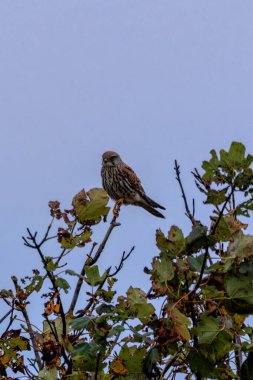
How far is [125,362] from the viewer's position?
3.11 metres

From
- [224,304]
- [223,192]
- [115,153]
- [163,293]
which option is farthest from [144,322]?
[115,153]

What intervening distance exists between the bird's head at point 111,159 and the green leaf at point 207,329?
315 inches

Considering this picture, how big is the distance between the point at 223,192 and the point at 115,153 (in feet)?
26.0

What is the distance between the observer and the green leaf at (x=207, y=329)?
9.18ft

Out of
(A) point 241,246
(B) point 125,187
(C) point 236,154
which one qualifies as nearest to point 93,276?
(A) point 241,246

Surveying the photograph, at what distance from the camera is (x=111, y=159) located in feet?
35.7

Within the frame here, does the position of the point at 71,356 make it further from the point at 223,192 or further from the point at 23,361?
the point at 223,192

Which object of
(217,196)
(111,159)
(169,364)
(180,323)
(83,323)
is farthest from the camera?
(111,159)

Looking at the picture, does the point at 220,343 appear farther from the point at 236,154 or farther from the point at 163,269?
the point at 236,154

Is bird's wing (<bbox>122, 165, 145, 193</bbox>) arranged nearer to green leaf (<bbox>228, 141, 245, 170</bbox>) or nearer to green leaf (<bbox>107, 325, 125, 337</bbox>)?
green leaf (<bbox>228, 141, 245, 170</bbox>)

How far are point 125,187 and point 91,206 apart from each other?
253 inches

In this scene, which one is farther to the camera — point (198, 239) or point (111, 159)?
point (111, 159)

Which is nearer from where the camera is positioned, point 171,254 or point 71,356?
point 171,254

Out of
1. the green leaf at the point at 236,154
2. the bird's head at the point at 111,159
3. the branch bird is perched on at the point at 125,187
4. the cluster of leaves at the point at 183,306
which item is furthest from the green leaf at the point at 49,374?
the bird's head at the point at 111,159
